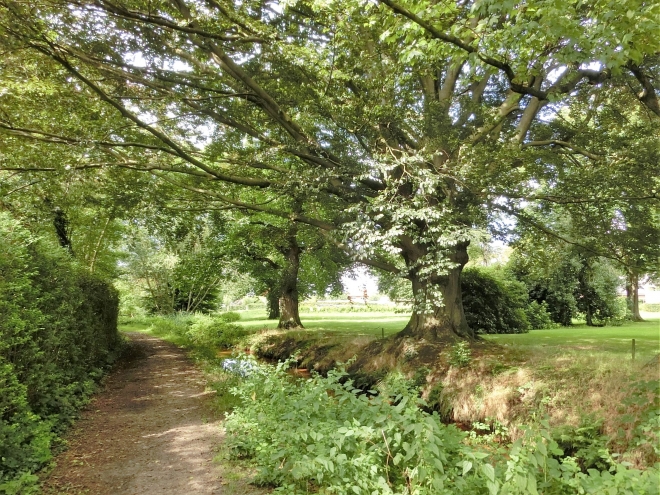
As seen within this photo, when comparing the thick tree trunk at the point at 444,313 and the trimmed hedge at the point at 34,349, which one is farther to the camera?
the thick tree trunk at the point at 444,313

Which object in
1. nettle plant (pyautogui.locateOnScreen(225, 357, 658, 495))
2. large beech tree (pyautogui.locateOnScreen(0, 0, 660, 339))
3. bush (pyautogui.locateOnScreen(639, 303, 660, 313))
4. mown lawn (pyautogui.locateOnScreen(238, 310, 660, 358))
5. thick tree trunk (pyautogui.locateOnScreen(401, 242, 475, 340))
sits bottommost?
bush (pyautogui.locateOnScreen(639, 303, 660, 313))

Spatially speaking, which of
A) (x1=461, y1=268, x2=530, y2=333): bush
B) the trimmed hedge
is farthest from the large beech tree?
(x1=461, y1=268, x2=530, y2=333): bush

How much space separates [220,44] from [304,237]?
11.3 m

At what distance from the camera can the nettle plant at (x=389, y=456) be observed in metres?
3.05

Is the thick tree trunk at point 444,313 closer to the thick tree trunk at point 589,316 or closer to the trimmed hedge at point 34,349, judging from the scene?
the trimmed hedge at point 34,349

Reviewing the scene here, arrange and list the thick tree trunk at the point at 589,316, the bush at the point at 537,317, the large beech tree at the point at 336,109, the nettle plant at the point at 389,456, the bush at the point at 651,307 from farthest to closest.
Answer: the bush at the point at 651,307 < the thick tree trunk at the point at 589,316 < the bush at the point at 537,317 < the large beech tree at the point at 336,109 < the nettle plant at the point at 389,456

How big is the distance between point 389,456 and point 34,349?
5290 mm

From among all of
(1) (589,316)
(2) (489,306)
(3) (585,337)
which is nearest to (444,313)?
(3) (585,337)

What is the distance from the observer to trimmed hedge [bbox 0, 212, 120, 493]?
4984 mm

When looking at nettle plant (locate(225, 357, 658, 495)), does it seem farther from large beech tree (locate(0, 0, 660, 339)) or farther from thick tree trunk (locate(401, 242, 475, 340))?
thick tree trunk (locate(401, 242, 475, 340))

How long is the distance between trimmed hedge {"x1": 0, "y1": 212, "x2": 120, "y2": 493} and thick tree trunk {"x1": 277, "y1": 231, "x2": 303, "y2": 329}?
37.7ft

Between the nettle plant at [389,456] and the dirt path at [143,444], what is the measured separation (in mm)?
734

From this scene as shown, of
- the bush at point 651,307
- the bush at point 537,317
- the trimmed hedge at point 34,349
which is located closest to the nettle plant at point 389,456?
the trimmed hedge at point 34,349

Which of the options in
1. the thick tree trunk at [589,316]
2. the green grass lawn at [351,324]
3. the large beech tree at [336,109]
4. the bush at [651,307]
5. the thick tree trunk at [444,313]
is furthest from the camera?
the bush at [651,307]
